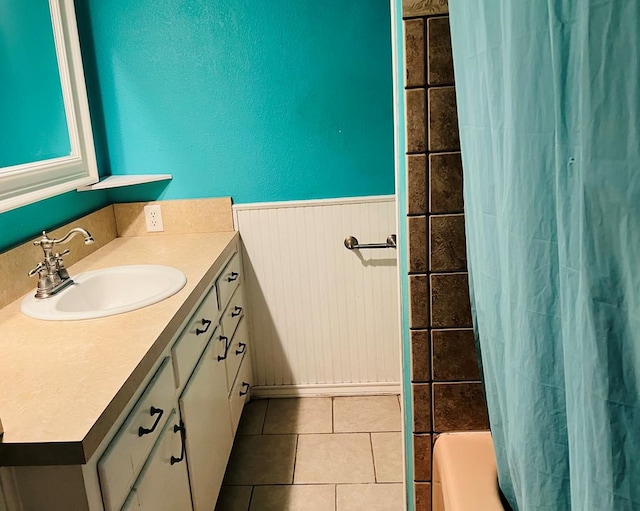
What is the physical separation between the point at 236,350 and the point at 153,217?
71cm

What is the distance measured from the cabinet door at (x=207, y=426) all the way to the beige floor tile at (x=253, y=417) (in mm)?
373

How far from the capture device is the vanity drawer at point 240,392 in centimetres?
220

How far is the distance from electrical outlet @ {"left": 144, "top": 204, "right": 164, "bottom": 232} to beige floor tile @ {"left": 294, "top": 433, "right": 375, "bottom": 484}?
1.13m

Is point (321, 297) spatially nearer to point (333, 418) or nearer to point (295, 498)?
point (333, 418)

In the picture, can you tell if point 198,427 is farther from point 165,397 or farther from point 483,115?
point 483,115

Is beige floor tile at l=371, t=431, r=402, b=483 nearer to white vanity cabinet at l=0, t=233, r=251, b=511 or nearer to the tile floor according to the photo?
the tile floor

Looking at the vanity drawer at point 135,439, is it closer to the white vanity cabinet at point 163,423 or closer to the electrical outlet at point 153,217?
the white vanity cabinet at point 163,423

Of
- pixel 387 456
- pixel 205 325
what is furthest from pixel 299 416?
pixel 205 325

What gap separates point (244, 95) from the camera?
236 cm

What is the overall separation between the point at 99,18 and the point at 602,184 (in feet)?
7.64

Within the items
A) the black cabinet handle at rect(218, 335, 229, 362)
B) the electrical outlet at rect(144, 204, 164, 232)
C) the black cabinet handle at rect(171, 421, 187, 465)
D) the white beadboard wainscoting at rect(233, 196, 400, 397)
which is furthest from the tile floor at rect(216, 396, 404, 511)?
the electrical outlet at rect(144, 204, 164, 232)

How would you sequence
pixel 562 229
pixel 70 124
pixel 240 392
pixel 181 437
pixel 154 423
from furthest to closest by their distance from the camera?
pixel 240 392, pixel 70 124, pixel 181 437, pixel 154 423, pixel 562 229

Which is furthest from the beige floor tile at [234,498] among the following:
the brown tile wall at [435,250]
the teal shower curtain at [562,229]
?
the teal shower curtain at [562,229]

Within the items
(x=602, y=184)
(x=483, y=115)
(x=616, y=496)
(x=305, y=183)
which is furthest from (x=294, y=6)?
(x=616, y=496)
